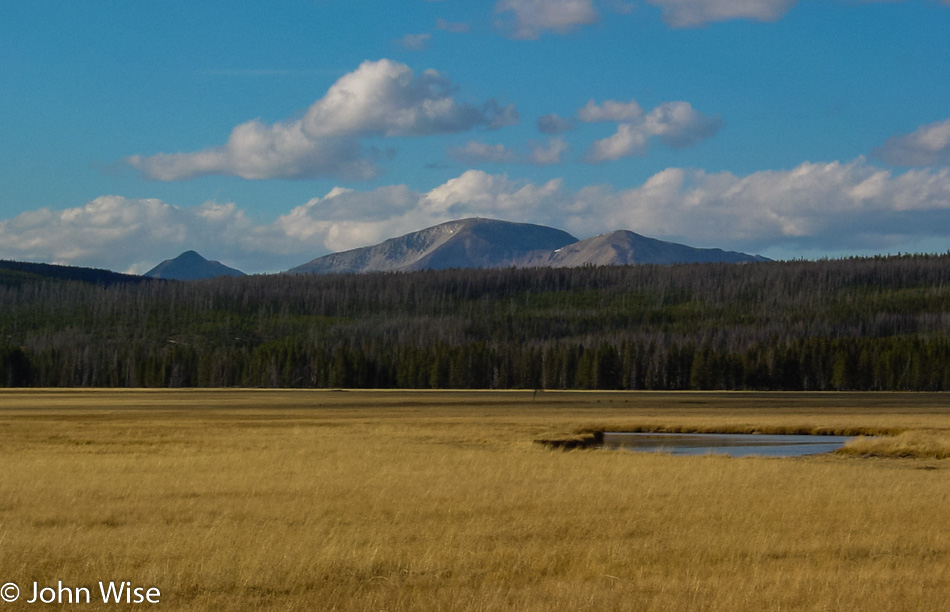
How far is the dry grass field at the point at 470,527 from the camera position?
15883 mm

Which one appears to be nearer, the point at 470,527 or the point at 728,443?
the point at 470,527

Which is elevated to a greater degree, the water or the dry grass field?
the dry grass field

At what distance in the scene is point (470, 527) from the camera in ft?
71.8

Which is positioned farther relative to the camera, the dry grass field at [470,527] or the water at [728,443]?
the water at [728,443]

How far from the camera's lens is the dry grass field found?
15883 mm

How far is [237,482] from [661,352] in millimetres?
A: 162209

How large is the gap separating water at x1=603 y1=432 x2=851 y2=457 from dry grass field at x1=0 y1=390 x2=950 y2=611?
231 inches

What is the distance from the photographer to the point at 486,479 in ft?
101

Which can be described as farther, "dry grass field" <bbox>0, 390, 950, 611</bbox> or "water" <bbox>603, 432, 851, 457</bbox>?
"water" <bbox>603, 432, 851, 457</bbox>

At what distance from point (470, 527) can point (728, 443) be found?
3566cm

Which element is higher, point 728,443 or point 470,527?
point 470,527

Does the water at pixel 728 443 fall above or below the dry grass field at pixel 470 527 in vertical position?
below

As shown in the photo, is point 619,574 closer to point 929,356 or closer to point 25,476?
point 25,476

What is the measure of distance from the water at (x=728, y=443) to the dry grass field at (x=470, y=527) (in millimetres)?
5865
